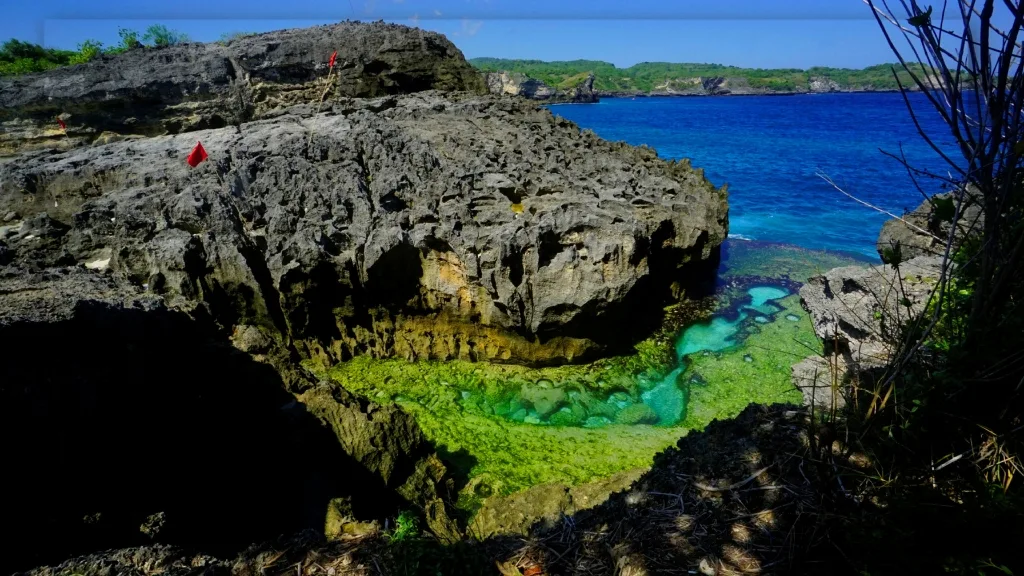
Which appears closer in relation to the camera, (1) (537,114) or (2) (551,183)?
(2) (551,183)

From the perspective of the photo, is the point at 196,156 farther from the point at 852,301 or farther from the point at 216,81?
the point at 852,301

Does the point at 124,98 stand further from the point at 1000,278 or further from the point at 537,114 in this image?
the point at 1000,278

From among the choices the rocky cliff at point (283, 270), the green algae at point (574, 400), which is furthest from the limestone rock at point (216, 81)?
the green algae at point (574, 400)

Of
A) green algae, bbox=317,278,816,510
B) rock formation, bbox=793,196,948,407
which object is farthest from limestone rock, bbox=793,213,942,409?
green algae, bbox=317,278,816,510

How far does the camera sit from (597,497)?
677cm

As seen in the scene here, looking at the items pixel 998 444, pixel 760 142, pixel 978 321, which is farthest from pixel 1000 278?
pixel 760 142

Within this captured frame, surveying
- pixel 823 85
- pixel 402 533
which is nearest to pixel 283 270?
pixel 402 533

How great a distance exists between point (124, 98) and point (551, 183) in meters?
16.7

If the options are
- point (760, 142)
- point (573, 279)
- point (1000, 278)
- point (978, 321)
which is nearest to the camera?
point (1000, 278)

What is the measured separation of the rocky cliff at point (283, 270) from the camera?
4957 mm

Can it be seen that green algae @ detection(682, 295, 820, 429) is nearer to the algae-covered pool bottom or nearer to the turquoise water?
the algae-covered pool bottom

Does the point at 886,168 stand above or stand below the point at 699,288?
above

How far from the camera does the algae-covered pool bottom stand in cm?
836

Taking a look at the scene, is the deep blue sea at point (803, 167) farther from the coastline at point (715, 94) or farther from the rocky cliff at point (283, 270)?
the coastline at point (715, 94)
